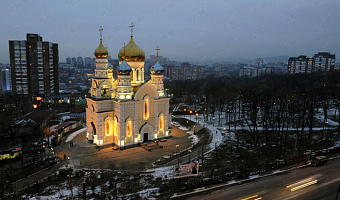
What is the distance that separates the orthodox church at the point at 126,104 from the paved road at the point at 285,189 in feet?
38.3

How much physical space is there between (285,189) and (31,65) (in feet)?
176

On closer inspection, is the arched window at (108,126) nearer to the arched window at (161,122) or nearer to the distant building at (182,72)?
the arched window at (161,122)

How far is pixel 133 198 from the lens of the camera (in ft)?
46.9

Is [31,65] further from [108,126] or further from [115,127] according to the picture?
[115,127]

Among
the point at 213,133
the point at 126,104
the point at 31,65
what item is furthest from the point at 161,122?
the point at 31,65

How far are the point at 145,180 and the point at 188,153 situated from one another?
651cm

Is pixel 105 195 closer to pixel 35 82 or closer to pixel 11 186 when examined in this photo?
pixel 11 186

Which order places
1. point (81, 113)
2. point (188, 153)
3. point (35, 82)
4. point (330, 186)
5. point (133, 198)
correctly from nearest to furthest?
1. point (133, 198)
2. point (330, 186)
3. point (188, 153)
4. point (81, 113)
5. point (35, 82)

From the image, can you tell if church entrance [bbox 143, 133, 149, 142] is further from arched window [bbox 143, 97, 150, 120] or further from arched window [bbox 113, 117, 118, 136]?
arched window [bbox 113, 117, 118, 136]

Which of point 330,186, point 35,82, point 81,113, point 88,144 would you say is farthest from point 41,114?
point 330,186

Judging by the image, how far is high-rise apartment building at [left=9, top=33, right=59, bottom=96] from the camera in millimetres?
51250

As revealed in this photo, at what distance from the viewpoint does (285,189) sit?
15.1 m

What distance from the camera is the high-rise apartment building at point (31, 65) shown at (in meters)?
51.2

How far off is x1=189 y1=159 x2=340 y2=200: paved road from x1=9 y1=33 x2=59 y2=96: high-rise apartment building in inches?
1960
